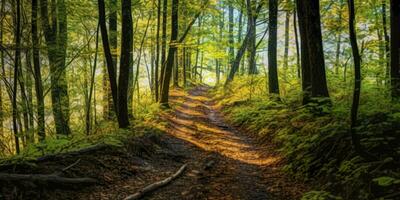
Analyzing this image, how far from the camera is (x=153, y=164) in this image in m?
7.98

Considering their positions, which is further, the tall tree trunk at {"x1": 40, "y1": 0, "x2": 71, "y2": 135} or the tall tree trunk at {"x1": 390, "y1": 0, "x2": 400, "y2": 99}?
the tall tree trunk at {"x1": 40, "y1": 0, "x2": 71, "y2": 135}

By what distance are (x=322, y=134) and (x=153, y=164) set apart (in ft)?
13.1

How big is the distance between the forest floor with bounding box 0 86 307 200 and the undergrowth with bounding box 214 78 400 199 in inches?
19.2

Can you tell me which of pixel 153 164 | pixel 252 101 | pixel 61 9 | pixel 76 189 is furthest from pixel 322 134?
pixel 61 9

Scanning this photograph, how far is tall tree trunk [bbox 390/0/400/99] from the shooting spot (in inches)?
277

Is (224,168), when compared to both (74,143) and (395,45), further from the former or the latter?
(395,45)

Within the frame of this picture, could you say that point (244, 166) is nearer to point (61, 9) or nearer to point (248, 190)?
point (248, 190)

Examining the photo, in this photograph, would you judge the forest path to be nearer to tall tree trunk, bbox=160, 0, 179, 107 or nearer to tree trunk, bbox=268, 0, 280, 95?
tree trunk, bbox=268, 0, 280, 95

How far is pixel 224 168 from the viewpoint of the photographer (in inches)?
309

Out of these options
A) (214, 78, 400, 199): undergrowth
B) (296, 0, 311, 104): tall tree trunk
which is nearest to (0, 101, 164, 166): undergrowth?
(214, 78, 400, 199): undergrowth

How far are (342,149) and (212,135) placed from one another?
616cm

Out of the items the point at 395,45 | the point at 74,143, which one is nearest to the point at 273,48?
the point at 395,45

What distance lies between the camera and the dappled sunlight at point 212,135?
9031 millimetres

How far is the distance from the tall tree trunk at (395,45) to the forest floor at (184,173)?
3.07 meters
